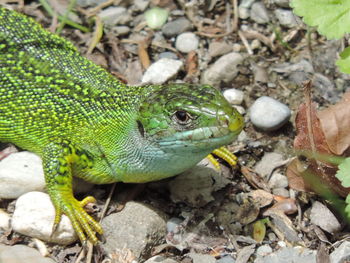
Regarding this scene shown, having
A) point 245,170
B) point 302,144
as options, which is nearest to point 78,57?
point 245,170

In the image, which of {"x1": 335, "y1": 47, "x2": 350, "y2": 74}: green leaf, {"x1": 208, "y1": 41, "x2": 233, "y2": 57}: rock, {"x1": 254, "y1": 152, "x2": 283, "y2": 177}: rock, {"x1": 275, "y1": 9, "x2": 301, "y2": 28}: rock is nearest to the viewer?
{"x1": 335, "y1": 47, "x2": 350, "y2": 74}: green leaf

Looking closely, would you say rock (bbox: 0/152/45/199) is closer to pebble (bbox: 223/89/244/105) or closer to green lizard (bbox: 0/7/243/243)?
green lizard (bbox: 0/7/243/243)

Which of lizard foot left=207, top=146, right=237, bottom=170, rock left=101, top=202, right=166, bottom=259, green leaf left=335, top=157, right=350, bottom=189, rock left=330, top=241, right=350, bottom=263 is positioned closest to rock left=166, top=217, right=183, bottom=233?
rock left=101, top=202, right=166, bottom=259

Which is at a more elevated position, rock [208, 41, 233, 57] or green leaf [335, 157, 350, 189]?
green leaf [335, 157, 350, 189]

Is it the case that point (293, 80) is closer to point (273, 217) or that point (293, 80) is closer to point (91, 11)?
point (273, 217)

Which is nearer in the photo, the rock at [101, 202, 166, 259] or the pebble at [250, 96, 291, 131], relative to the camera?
the rock at [101, 202, 166, 259]

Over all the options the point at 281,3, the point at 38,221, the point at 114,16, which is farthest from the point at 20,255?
the point at 281,3
